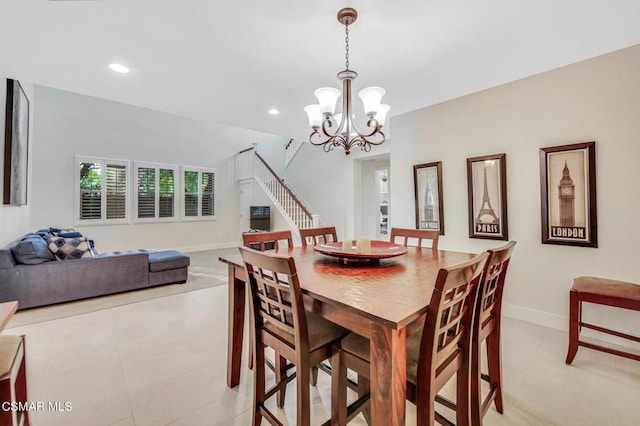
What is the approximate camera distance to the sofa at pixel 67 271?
3.04 meters

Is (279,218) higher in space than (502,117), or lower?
lower

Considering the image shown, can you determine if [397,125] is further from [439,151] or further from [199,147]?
[199,147]

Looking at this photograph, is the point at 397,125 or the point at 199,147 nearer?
the point at 397,125

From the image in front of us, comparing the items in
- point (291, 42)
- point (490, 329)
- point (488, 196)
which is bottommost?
point (490, 329)

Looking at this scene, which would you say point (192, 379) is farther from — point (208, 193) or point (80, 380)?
point (208, 193)

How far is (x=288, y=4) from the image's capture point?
67.2 inches

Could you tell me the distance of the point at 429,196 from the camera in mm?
3545

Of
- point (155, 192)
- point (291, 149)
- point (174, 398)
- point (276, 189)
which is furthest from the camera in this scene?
point (291, 149)

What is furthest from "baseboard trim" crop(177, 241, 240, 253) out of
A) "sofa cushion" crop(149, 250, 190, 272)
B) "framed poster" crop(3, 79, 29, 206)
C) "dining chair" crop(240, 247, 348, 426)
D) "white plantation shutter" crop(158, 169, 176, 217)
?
"dining chair" crop(240, 247, 348, 426)

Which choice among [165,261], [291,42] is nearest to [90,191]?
[165,261]

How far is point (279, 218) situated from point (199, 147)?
2.86 m

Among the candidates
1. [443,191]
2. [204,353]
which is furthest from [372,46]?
[204,353]

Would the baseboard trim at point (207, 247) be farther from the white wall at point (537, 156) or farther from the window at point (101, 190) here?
the white wall at point (537, 156)

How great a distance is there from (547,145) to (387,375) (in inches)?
114
